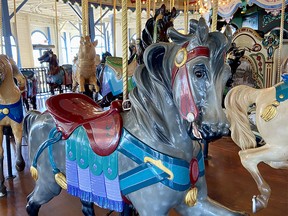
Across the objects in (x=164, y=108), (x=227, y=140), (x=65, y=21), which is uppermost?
(x=65, y=21)

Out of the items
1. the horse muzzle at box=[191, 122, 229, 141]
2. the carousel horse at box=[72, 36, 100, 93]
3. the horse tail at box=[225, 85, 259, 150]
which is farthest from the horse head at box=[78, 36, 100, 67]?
the horse muzzle at box=[191, 122, 229, 141]

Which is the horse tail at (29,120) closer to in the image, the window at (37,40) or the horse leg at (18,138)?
the horse leg at (18,138)

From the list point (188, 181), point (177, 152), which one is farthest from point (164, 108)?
point (188, 181)

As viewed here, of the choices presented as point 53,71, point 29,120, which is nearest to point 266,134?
point 29,120

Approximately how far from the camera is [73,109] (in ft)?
4.14


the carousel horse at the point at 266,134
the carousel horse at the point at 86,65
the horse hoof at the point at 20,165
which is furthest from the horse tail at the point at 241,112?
the carousel horse at the point at 86,65

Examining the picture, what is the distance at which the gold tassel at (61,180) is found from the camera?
1.22 metres

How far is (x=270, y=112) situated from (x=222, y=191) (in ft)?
2.48

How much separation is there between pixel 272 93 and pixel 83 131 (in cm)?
135

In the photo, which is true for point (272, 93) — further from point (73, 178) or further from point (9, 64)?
point (9, 64)

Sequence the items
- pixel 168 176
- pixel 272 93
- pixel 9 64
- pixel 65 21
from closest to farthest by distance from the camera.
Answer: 1. pixel 168 176
2. pixel 272 93
3. pixel 9 64
4. pixel 65 21

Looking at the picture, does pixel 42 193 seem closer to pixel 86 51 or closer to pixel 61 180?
pixel 61 180

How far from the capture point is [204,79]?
77cm

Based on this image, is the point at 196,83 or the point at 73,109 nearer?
the point at 196,83
